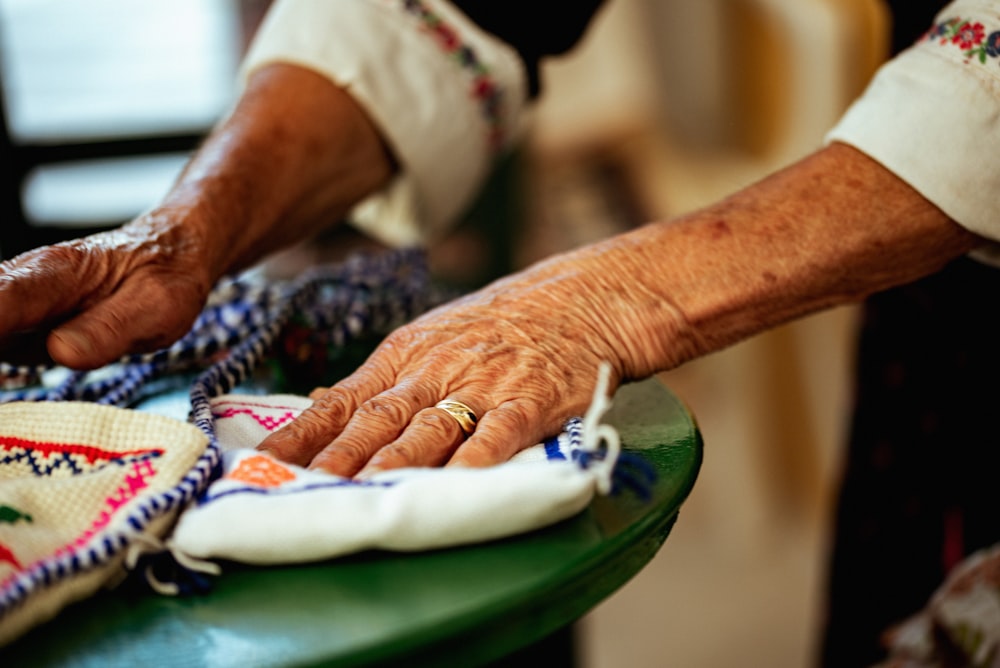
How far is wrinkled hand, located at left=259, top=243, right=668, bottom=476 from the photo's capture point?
0.50m

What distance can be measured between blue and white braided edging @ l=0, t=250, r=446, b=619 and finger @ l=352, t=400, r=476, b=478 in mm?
77

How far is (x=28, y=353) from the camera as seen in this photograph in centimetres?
68

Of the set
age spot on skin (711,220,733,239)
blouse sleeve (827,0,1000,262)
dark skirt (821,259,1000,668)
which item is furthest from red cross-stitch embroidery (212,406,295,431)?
dark skirt (821,259,1000,668)

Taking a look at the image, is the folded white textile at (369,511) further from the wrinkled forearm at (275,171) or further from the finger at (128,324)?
the wrinkled forearm at (275,171)

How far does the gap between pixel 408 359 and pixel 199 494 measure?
188 mm

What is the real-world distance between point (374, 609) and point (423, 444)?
117 mm

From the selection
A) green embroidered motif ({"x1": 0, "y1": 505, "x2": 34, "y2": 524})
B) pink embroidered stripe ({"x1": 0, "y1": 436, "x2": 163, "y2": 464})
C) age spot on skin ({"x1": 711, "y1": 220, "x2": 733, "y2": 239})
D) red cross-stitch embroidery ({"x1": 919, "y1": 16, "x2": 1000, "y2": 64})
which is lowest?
age spot on skin ({"x1": 711, "y1": 220, "x2": 733, "y2": 239})

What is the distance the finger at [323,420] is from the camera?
504 millimetres

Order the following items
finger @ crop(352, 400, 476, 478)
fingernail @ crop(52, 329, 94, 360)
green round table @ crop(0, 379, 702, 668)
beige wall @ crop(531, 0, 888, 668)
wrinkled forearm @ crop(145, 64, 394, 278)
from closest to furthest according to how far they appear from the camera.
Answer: green round table @ crop(0, 379, 702, 668)
finger @ crop(352, 400, 476, 478)
fingernail @ crop(52, 329, 94, 360)
wrinkled forearm @ crop(145, 64, 394, 278)
beige wall @ crop(531, 0, 888, 668)

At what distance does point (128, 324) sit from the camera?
2.05ft

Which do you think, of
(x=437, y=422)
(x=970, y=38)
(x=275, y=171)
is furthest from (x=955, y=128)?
(x=275, y=171)

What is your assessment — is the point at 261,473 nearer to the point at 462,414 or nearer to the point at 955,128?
the point at 462,414

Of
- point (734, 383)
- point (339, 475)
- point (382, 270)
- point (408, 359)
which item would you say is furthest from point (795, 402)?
point (339, 475)

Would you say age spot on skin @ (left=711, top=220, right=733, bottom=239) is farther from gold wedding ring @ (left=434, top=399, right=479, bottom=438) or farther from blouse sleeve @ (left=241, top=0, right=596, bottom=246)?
blouse sleeve @ (left=241, top=0, right=596, bottom=246)
